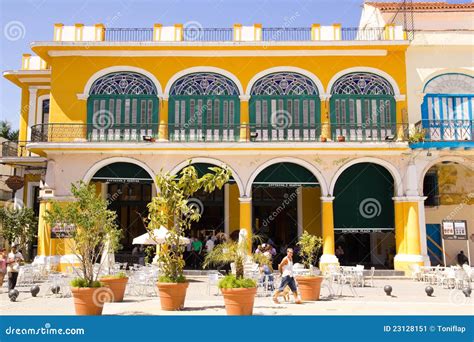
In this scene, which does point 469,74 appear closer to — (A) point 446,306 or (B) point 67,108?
(A) point 446,306

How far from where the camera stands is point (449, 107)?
19344 mm

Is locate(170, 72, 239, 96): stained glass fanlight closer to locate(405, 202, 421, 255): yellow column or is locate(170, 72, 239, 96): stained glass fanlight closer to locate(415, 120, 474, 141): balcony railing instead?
locate(415, 120, 474, 141): balcony railing

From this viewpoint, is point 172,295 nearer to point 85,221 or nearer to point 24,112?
point 85,221

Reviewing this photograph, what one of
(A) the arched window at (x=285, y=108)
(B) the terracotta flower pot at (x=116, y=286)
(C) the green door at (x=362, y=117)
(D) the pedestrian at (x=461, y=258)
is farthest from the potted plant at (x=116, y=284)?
(D) the pedestrian at (x=461, y=258)

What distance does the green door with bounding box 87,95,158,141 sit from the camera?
1891cm

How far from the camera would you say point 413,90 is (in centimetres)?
1941

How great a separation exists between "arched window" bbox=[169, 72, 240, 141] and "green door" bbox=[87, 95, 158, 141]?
2.86ft

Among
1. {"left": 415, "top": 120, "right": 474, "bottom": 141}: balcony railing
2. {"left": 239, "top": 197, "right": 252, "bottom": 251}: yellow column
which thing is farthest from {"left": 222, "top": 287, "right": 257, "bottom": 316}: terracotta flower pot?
{"left": 415, "top": 120, "right": 474, "bottom": 141}: balcony railing

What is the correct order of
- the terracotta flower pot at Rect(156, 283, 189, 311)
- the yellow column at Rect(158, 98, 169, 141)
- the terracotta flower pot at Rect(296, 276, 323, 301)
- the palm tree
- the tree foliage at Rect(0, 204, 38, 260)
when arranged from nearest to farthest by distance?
the terracotta flower pot at Rect(156, 283, 189, 311) → the terracotta flower pot at Rect(296, 276, 323, 301) → the yellow column at Rect(158, 98, 169, 141) → the tree foliage at Rect(0, 204, 38, 260) → the palm tree

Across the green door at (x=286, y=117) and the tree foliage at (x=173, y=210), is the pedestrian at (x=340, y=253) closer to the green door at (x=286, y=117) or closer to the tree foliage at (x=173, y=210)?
the green door at (x=286, y=117)

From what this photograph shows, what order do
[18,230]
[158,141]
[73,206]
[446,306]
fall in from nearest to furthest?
[73,206] < [446,306] < [158,141] < [18,230]

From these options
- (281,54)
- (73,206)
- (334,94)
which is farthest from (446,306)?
(281,54)

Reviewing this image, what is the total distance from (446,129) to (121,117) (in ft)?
43.3

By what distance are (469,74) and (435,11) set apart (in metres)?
3.89
